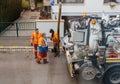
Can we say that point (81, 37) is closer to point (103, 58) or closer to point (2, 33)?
point (103, 58)

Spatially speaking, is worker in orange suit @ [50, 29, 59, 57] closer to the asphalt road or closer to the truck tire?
the asphalt road

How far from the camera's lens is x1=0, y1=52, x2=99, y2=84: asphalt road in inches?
347

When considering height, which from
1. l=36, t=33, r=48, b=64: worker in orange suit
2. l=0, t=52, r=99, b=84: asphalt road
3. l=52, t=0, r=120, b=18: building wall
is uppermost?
l=52, t=0, r=120, b=18: building wall

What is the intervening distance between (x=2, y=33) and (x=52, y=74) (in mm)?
7359

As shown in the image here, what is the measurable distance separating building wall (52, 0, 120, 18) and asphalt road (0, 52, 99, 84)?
17.0ft

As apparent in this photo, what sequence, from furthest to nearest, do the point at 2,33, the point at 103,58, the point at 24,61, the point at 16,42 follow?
the point at 2,33, the point at 16,42, the point at 24,61, the point at 103,58

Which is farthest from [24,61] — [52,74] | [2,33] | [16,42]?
[2,33]

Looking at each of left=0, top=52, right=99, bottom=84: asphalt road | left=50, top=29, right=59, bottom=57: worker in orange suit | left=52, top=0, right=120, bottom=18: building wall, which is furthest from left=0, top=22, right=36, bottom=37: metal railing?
left=50, top=29, right=59, bottom=57: worker in orange suit

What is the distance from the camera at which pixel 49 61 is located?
1079 centimetres

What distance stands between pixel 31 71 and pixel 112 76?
3.53m

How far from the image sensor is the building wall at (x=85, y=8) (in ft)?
51.6

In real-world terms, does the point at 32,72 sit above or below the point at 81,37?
below

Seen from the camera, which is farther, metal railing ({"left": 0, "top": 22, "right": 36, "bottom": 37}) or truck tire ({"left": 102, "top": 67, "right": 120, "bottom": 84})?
metal railing ({"left": 0, "top": 22, "right": 36, "bottom": 37})

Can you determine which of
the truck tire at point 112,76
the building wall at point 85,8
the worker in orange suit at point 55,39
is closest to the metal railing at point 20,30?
the building wall at point 85,8
